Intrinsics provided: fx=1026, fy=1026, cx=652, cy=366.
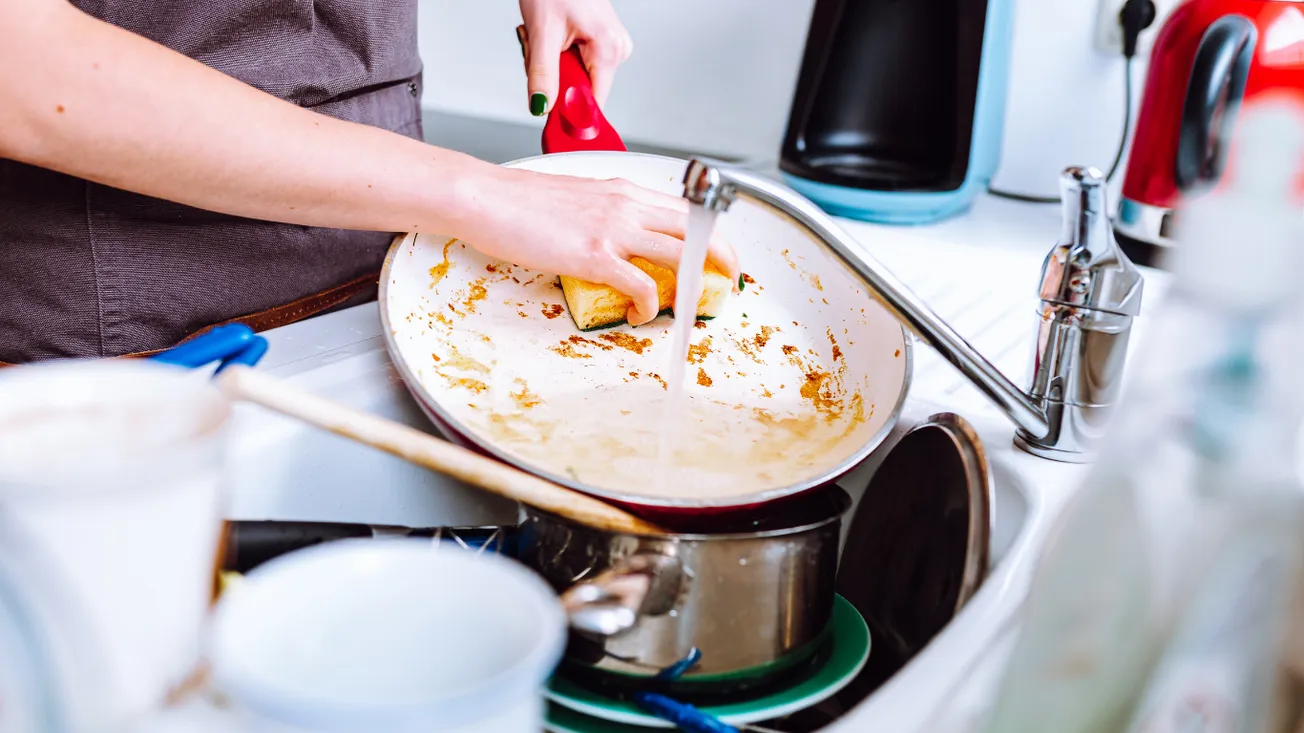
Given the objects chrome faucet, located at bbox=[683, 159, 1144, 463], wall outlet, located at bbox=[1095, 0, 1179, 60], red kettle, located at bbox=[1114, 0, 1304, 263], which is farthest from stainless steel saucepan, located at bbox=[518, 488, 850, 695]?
wall outlet, located at bbox=[1095, 0, 1179, 60]

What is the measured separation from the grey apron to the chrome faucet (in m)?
0.42

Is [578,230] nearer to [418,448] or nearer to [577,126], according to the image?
[577,126]

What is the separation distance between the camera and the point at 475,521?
29.9 inches

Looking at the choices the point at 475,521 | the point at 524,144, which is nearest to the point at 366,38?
the point at 475,521

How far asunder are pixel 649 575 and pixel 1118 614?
9.8 inches

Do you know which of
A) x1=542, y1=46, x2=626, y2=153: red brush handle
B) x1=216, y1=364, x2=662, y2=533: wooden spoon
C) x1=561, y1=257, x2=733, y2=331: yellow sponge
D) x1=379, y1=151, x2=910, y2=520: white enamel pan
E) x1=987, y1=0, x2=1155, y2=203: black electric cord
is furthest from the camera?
x1=987, y1=0, x2=1155, y2=203: black electric cord

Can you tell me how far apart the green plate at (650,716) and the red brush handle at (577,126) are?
0.54 metres

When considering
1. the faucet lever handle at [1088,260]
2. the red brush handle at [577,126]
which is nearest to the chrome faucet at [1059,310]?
the faucet lever handle at [1088,260]

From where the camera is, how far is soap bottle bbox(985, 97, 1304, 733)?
11.5 inches

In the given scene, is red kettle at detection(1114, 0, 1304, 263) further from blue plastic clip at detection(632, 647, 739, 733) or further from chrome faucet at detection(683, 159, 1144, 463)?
blue plastic clip at detection(632, 647, 739, 733)

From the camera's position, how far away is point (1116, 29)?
1290 millimetres

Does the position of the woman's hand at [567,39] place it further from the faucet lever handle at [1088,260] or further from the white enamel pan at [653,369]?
the faucet lever handle at [1088,260]

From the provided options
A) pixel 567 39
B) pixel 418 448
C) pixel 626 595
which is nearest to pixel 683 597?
pixel 626 595

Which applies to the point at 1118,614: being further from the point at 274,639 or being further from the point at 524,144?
the point at 524,144
